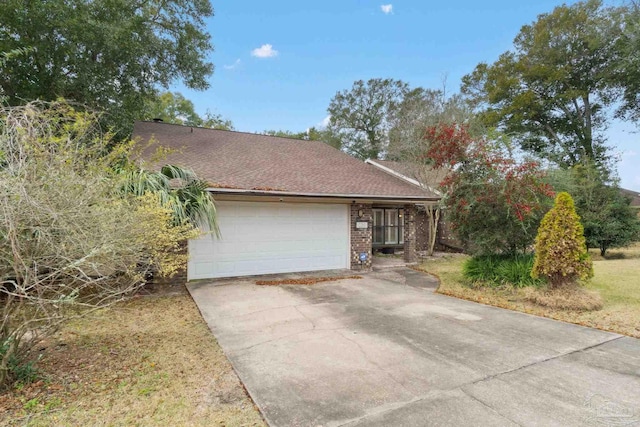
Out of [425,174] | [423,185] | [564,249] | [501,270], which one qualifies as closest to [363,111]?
[423,185]

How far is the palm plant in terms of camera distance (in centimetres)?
638

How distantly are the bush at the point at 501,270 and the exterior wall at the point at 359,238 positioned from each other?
9.47ft

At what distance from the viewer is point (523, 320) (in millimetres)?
5281

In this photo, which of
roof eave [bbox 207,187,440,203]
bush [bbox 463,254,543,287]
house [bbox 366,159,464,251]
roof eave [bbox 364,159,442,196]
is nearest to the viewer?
bush [bbox 463,254,543,287]

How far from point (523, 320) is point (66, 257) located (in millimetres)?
6106

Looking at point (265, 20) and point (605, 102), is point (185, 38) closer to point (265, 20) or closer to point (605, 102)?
point (265, 20)

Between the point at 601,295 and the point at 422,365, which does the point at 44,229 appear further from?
the point at 601,295

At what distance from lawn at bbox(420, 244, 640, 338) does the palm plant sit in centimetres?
547

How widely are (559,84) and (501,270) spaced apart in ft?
70.3

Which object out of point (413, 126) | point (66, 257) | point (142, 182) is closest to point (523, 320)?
point (66, 257)

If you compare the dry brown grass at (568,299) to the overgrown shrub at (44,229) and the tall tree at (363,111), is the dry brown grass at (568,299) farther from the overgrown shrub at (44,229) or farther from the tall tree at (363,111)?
the tall tree at (363,111)

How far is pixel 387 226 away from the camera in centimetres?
1427

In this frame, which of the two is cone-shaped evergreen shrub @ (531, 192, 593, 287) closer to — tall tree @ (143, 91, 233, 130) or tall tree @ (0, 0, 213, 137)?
tall tree @ (0, 0, 213, 137)

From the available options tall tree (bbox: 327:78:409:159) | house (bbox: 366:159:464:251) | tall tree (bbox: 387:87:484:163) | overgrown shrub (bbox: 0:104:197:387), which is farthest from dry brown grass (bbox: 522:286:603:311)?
tall tree (bbox: 327:78:409:159)
